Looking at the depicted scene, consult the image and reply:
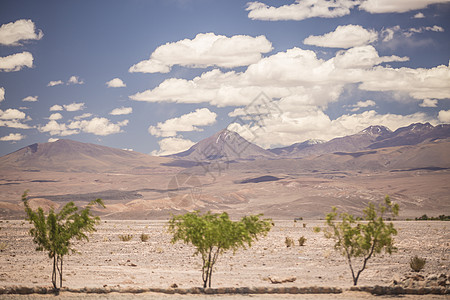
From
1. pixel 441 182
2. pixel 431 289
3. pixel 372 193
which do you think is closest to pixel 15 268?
pixel 431 289

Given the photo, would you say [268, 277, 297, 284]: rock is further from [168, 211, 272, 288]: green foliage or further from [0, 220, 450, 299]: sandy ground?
[168, 211, 272, 288]: green foliage

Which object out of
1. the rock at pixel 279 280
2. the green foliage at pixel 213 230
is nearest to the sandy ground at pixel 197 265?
the rock at pixel 279 280

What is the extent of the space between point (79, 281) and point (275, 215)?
227 ft

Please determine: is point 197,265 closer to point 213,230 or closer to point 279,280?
point 279,280

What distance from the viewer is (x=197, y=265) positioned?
23062 millimetres

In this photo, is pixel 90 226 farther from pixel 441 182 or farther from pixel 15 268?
pixel 441 182

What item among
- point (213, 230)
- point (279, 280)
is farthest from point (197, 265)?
point (213, 230)

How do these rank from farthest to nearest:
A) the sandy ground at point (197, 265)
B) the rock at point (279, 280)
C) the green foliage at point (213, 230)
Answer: the sandy ground at point (197, 265) → the rock at point (279, 280) → the green foliage at point (213, 230)

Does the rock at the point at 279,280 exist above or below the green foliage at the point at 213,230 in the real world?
below

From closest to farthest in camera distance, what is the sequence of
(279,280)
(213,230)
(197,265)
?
(213,230)
(279,280)
(197,265)

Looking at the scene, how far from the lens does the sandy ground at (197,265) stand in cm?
1848

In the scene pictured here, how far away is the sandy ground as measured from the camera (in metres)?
18.5

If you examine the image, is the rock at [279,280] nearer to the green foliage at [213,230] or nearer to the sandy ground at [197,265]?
the sandy ground at [197,265]

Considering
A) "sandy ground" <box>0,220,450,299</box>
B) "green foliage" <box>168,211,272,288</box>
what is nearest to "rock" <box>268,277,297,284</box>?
"sandy ground" <box>0,220,450,299</box>
